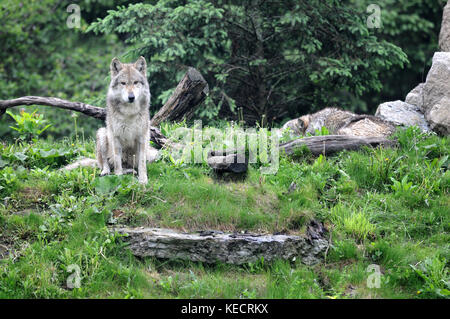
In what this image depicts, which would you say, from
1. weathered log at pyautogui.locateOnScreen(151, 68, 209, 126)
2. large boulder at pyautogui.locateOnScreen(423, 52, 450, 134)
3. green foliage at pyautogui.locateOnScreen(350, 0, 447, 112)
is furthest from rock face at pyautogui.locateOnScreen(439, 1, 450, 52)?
weathered log at pyautogui.locateOnScreen(151, 68, 209, 126)

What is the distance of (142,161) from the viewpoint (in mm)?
7051

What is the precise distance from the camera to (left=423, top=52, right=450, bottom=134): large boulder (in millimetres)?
8258

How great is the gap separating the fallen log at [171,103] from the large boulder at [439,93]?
159 inches

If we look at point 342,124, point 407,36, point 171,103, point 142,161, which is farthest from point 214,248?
point 407,36

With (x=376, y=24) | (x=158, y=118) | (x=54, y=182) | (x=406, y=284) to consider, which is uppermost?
(x=376, y=24)

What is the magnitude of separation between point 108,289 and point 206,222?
1.54 meters

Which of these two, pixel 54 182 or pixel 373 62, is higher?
pixel 373 62

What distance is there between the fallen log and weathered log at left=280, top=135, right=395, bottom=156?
2145mm

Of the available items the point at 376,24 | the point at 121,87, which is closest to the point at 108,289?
the point at 121,87

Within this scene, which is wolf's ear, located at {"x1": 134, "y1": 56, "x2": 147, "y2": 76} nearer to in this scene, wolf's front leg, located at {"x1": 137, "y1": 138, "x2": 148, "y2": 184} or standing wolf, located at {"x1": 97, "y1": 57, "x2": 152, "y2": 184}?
standing wolf, located at {"x1": 97, "y1": 57, "x2": 152, "y2": 184}

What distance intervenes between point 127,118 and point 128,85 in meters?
0.48

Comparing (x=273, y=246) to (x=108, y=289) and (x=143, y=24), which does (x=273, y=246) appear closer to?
(x=108, y=289)

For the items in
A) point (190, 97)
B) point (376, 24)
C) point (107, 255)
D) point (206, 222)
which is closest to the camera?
point (107, 255)

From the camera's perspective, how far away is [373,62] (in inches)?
453
